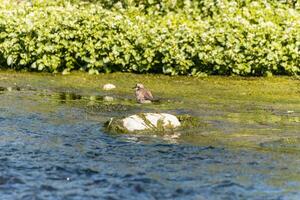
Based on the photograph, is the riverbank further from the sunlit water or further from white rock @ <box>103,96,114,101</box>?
the sunlit water

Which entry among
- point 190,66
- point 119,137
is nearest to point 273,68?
point 190,66

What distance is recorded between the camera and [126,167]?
7344mm

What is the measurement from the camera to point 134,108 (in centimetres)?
1129

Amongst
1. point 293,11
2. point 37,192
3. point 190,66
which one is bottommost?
point 37,192

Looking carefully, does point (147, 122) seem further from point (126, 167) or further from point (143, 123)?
point (126, 167)

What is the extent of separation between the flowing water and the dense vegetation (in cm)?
128

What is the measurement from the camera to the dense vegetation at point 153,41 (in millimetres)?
14680

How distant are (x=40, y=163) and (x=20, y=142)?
3.73 ft

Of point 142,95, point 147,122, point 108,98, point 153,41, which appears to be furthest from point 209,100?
point 153,41

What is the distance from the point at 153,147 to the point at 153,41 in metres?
6.95

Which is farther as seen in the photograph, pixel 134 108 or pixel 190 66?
pixel 190 66

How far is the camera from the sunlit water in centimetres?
647

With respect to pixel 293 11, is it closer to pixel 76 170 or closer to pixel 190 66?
pixel 190 66

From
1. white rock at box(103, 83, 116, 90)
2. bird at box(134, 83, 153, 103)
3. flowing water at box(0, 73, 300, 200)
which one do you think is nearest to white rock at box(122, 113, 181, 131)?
flowing water at box(0, 73, 300, 200)
